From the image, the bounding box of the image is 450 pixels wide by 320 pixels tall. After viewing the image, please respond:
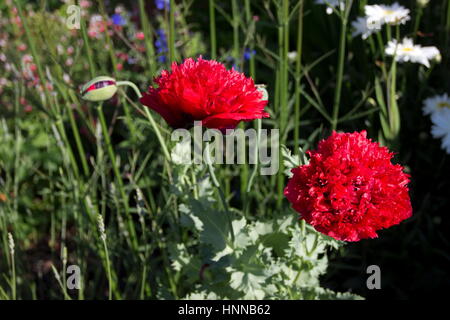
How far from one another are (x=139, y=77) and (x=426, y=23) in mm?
914

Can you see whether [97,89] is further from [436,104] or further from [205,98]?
[436,104]

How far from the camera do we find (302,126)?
1.57 meters

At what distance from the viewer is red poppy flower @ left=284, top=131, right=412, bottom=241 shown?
66 cm

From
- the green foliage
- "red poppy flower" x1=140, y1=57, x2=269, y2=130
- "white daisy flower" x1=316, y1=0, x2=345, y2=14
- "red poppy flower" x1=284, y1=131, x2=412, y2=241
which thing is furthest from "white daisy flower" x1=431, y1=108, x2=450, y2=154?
"red poppy flower" x1=140, y1=57, x2=269, y2=130

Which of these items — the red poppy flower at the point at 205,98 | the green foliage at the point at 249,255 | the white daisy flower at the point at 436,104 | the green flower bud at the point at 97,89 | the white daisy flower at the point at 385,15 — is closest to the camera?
the red poppy flower at the point at 205,98

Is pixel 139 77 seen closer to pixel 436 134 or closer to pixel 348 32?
pixel 348 32

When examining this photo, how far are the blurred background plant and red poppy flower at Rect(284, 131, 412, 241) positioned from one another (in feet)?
0.36

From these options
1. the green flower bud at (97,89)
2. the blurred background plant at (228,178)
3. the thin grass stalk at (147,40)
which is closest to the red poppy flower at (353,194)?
the blurred background plant at (228,178)

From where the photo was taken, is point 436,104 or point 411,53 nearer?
point 411,53

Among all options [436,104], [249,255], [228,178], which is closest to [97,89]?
[249,255]

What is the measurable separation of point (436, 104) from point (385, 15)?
0.92 feet

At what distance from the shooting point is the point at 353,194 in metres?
0.67

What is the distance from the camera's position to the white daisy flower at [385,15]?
1108 millimetres

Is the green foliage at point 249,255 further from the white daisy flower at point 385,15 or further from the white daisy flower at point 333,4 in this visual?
the white daisy flower at point 385,15
